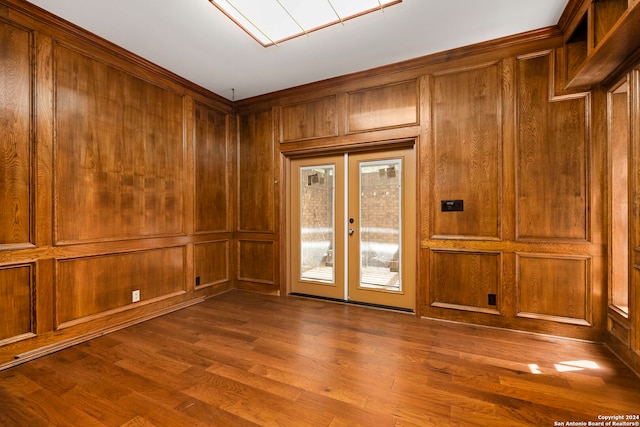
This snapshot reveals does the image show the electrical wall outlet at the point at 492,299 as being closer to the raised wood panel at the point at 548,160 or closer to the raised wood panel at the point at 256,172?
the raised wood panel at the point at 548,160

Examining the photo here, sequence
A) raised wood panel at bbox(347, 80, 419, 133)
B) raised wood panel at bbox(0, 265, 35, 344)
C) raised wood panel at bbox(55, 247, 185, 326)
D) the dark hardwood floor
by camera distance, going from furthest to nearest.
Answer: raised wood panel at bbox(347, 80, 419, 133)
raised wood panel at bbox(55, 247, 185, 326)
raised wood panel at bbox(0, 265, 35, 344)
the dark hardwood floor

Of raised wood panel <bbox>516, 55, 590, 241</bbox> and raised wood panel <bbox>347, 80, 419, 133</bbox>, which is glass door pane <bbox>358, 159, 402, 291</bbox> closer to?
raised wood panel <bbox>347, 80, 419, 133</bbox>

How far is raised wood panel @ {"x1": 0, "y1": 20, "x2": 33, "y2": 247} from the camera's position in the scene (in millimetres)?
2365

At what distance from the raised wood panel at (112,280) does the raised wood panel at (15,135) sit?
490mm

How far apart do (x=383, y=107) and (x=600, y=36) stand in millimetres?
1926

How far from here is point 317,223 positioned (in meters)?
4.24

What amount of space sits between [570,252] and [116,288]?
4.55 meters

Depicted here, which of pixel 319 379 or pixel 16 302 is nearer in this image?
pixel 319 379

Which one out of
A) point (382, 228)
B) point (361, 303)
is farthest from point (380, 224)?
point (361, 303)

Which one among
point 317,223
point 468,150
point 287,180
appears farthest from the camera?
point 287,180

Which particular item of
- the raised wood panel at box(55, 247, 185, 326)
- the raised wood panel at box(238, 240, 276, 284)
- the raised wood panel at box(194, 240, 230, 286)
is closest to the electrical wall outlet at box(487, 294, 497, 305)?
the raised wood panel at box(238, 240, 276, 284)

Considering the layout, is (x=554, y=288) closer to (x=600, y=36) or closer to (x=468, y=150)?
(x=468, y=150)

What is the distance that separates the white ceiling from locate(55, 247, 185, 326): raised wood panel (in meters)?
2.21

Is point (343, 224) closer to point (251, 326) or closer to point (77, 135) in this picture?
point (251, 326)
